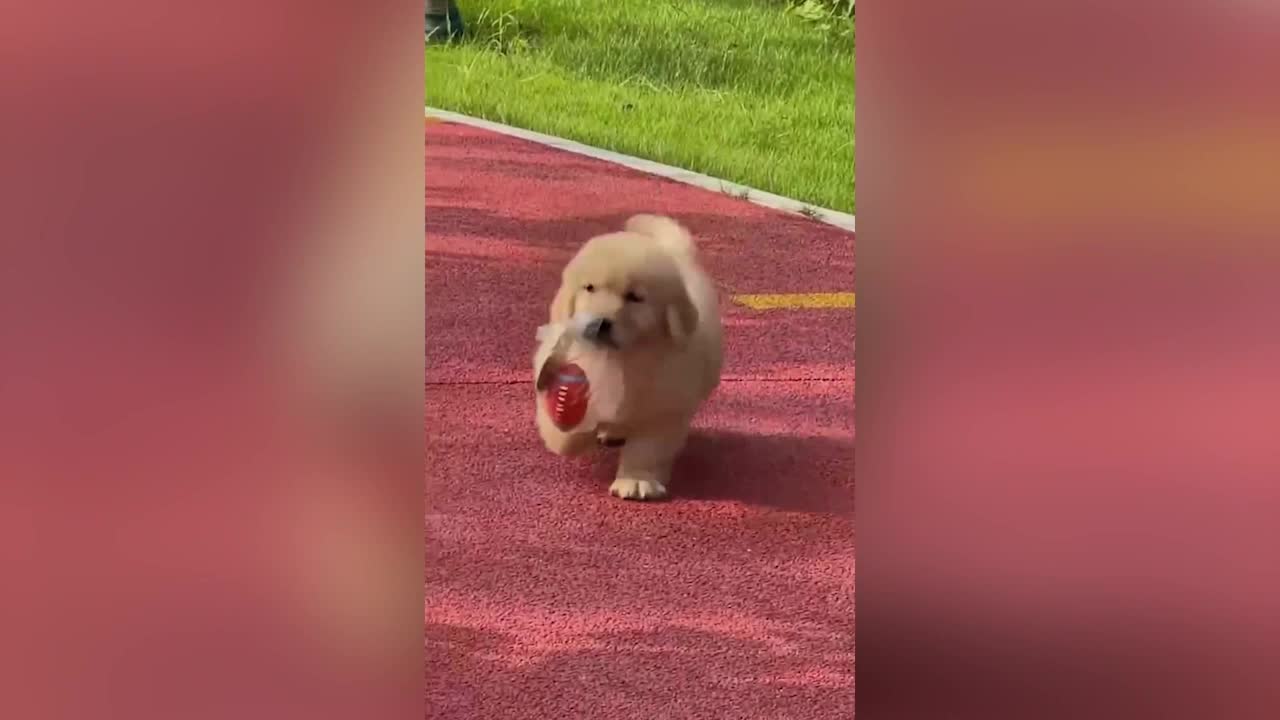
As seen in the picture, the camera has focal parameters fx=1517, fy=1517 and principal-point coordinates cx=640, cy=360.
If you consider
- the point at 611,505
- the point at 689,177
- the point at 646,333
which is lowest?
the point at 611,505

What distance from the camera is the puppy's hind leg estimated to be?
1.32 metres

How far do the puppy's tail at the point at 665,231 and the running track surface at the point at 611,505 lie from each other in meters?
0.01

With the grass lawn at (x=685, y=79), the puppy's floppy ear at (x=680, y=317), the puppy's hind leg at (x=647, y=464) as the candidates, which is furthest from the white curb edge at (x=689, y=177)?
the puppy's hind leg at (x=647, y=464)

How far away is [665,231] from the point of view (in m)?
1.32

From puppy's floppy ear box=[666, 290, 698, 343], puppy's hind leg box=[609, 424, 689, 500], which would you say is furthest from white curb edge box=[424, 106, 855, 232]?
puppy's hind leg box=[609, 424, 689, 500]

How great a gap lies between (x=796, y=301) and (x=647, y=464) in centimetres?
19

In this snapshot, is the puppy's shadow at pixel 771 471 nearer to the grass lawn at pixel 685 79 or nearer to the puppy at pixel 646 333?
the puppy at pixel 646 333

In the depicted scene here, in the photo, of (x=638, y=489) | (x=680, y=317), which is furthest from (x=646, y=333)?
(x=638, y=489)

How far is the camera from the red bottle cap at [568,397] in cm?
129

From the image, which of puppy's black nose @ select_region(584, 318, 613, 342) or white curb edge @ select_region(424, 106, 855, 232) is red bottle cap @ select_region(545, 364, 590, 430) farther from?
white curb edge @ select_region(424, 106, 855, 232)

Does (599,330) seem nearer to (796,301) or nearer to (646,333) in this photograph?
(646,333)
